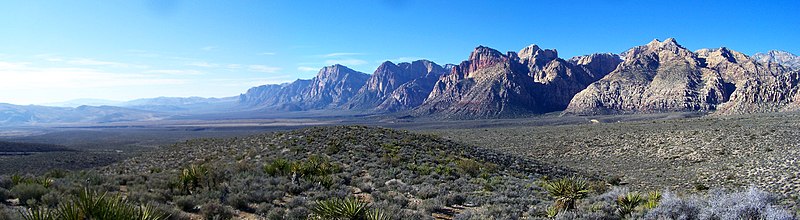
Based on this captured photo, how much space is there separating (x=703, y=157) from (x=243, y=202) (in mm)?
32139

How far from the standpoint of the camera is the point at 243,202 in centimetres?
1188

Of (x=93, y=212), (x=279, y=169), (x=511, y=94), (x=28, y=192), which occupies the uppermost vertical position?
(x=511, y=94)

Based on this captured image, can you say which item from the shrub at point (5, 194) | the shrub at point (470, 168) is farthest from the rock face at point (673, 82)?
the shrub at point (5, 194)

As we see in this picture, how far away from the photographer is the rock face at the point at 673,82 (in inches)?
5330

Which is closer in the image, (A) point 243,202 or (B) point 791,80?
(A) point 243,202

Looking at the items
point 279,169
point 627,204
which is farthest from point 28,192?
point 627,204

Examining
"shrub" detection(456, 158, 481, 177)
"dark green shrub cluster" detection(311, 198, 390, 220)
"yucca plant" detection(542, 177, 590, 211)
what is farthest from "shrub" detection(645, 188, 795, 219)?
"shrub" detection(456, 158, 481, 177)

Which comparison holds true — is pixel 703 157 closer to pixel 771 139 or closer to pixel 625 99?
pixel 771 139

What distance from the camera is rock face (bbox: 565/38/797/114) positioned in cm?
13538

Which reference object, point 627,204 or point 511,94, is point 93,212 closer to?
point 627,204

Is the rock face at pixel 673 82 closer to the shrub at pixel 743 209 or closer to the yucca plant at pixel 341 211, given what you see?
the shrub at pixel 743 209

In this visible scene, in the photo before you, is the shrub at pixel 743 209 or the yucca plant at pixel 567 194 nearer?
the shrub at pixel 743 209

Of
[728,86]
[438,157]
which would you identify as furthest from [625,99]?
[438,157]

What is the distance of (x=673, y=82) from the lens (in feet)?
475
